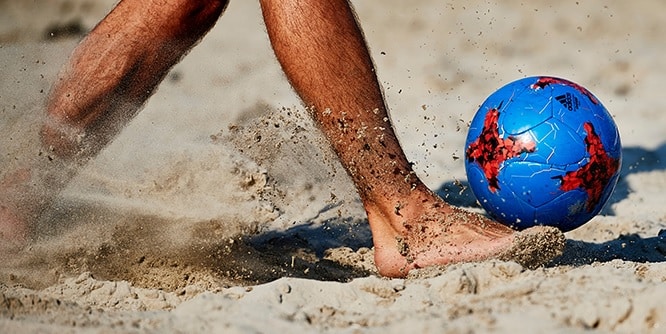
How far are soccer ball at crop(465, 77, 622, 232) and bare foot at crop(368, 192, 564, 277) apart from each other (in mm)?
138

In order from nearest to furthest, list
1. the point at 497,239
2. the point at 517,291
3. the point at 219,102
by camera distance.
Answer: the point at 517,291
the point at 497,239
the point at 219,102

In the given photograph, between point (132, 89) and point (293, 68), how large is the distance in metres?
0.58

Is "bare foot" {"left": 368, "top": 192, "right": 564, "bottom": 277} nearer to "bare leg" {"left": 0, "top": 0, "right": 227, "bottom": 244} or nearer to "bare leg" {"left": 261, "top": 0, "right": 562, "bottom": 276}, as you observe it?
"bare leg" {"left": 261, "top": 0, "right": 562, "bottom": 276}

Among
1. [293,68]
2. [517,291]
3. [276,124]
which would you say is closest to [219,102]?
[276,124]

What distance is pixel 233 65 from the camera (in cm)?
592

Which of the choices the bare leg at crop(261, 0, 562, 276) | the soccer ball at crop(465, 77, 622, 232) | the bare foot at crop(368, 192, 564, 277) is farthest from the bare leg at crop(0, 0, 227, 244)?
the soccer ball at crop(465, 77, 622, 232)

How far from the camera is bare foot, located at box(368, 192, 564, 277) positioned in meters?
2.63

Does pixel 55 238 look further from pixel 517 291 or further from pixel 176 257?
pixel 517 291

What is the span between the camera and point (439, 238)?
9.05ft

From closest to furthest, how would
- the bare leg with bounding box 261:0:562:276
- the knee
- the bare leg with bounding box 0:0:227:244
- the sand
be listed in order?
the sand
the bare leg with bounding box 261:0:562:276
the bare leg with bounding box 0:0:227:244
the knee

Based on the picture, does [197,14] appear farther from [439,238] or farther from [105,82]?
[439,238]

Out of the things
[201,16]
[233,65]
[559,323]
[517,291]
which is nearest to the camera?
[559,323]

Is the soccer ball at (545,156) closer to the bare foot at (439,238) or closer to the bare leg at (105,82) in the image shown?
the bare foot at (439,238)

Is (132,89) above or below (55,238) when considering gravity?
above
